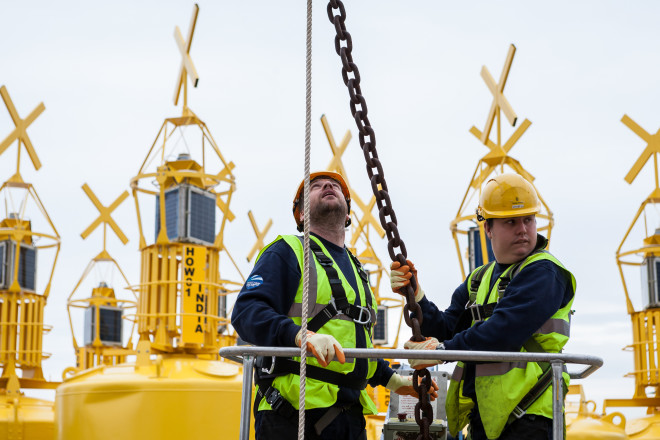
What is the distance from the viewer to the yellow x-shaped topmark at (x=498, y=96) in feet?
68.6

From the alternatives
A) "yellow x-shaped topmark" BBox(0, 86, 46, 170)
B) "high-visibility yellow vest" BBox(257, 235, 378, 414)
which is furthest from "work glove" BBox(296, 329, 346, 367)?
"yellow x-shaped topmark" BBox(0, 86, 46, 170)

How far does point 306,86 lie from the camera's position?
12.3 feet

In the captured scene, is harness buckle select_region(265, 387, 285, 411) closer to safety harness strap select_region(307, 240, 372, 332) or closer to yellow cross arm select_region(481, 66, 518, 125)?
safety harness strap select_region(307, 240, 372, 332)

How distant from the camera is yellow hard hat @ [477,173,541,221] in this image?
4.93 metres

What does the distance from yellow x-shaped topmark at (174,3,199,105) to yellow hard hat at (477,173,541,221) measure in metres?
14.3

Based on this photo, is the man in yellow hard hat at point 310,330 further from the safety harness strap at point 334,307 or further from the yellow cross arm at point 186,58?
the yellow cross arm at point 186,58

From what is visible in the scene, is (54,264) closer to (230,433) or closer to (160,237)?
(160,237)

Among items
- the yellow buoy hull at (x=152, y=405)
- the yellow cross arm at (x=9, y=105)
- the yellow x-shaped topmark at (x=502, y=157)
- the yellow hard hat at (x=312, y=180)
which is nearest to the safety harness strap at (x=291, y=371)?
the yellow hard hat at (x=312, y=180)

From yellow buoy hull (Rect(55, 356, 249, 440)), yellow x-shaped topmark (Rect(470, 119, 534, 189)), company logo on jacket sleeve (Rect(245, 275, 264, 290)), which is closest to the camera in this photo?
company logo on jacket sleeve (Rect(245, 275, 264, 290))

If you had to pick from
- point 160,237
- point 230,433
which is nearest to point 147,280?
point 160,237

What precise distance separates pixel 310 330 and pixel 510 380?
1025mm

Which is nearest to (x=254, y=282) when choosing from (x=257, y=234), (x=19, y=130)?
(x=19, y=130)

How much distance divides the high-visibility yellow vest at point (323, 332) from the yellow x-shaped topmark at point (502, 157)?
1502 cm

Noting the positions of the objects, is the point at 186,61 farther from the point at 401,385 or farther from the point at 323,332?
the point at 323,332
